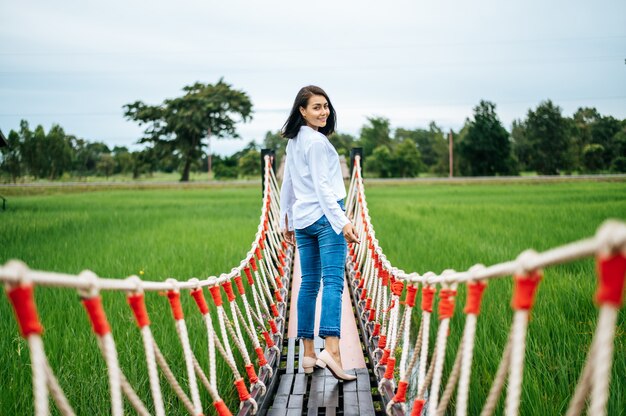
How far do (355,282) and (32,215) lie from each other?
322 inches

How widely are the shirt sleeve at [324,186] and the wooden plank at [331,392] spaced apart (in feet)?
1.89

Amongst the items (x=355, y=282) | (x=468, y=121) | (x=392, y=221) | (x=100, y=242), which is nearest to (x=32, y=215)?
(x=100, y=242)

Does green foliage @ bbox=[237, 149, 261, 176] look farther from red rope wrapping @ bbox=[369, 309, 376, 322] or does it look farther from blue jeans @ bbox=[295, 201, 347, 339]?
blue jeans @ bbox=[295, 201, 347, 339]

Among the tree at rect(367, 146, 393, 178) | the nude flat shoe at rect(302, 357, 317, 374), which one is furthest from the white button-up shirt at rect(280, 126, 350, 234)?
the tree at rect(367, 146, 393, 178)

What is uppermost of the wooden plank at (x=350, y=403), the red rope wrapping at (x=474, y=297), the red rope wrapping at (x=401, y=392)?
the red rope wrapping at (x=474, y=297)

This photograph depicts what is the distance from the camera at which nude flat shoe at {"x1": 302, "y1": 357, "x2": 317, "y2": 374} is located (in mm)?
2273

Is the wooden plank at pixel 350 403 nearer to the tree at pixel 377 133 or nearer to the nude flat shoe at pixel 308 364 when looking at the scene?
the nude flat shoe at pixel 308 364

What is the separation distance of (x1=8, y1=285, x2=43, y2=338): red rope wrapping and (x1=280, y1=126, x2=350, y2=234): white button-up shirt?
53.7 inches

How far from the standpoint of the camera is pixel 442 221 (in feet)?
27.7

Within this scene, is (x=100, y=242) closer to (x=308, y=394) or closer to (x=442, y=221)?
(x=442, y=221)

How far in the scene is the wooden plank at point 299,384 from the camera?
83.5 inches

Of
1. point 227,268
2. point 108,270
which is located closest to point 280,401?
point 227,268

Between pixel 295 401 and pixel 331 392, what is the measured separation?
151 mm

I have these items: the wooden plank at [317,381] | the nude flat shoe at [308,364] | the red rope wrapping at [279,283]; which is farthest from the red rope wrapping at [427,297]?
the red rope wrapping at [279,283]
